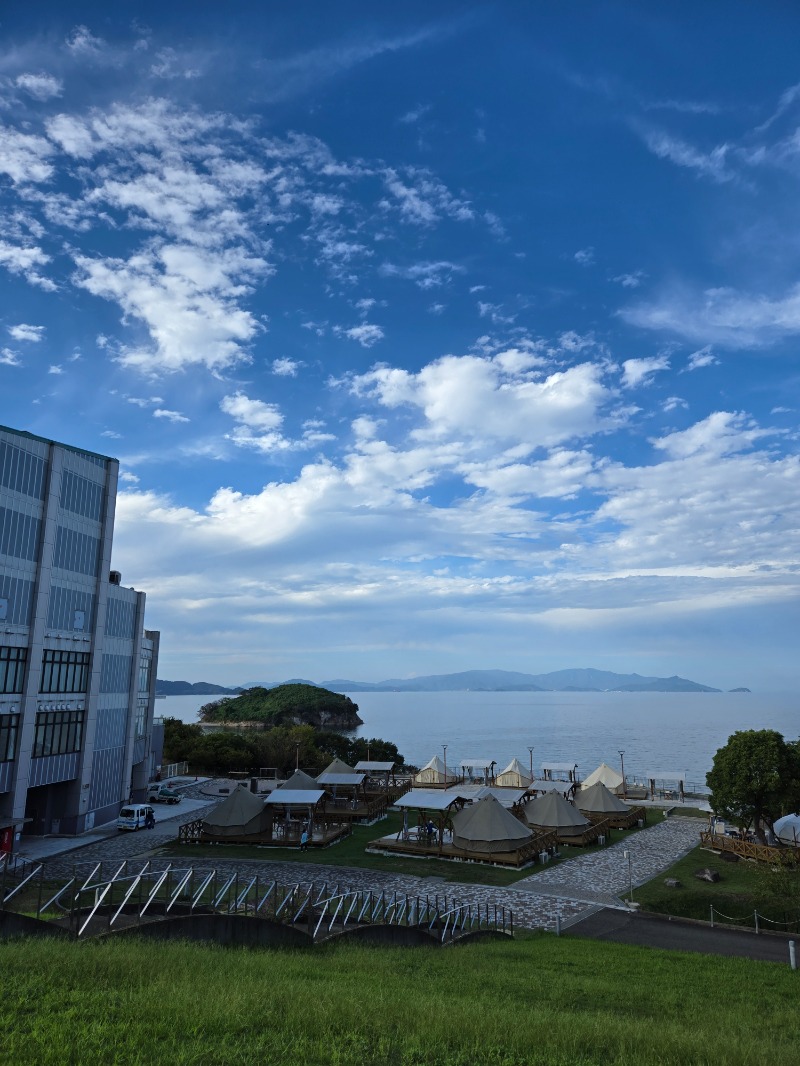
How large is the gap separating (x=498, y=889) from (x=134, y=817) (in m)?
20.5

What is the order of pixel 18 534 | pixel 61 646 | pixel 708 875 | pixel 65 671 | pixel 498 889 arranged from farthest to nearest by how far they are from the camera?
pixel 65 671 → pixel 61 646 → pixel 18 534 → pixel 708 875 → pixel 498 889

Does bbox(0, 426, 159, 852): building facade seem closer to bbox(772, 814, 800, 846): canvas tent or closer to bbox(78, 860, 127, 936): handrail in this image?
bbox(78, 860, 127, 936): handrail

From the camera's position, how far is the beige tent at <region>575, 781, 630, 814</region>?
38.4 m

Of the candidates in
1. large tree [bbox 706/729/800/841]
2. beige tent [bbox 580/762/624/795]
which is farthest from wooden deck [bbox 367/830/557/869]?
beige tent [bbox 580/762/624/795]

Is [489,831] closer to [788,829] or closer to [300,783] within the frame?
[788,829]

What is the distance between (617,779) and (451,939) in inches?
1341

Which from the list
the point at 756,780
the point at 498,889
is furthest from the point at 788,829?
the point at 498,889

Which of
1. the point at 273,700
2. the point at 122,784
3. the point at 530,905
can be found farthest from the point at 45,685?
the point at 273,700

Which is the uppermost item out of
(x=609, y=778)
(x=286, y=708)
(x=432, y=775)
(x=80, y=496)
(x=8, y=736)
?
(x=80, y=496)

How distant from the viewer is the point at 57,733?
111 ft

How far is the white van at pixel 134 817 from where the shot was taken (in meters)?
36.2

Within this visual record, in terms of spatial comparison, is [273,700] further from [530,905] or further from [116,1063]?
[116,1063]

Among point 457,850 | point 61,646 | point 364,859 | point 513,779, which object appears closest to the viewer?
point 364,859

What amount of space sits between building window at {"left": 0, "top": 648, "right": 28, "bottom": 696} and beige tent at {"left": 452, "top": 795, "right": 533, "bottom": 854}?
20233 millimetres
